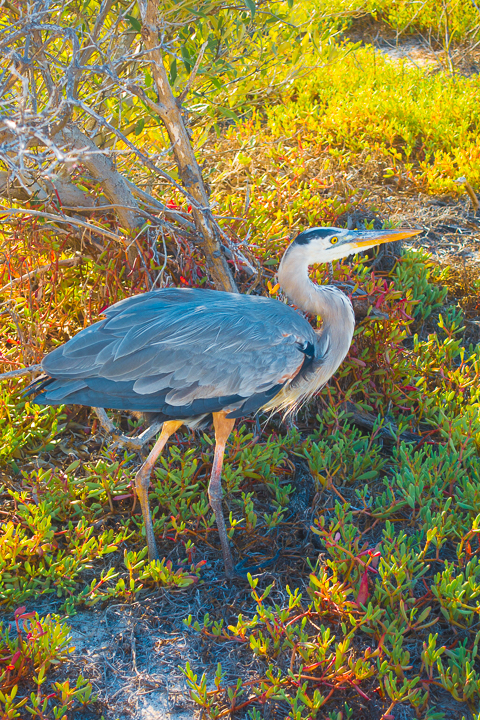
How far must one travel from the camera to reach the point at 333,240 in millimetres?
3488

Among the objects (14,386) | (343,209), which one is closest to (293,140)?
(343,209)

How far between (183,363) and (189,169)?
1575 millimetres

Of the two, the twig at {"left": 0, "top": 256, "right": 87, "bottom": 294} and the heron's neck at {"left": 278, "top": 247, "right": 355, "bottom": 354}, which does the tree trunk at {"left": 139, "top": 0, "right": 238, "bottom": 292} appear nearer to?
the heron's neck at {"left": 278, "top": 247, "right": 355, "bottom": 354}

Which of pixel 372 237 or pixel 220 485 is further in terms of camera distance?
pixel 372 237

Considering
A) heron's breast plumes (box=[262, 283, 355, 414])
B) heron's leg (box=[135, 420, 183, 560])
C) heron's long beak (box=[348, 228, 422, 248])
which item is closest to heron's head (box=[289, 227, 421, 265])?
heron's long beak (box=[348, 228, 422, 248])

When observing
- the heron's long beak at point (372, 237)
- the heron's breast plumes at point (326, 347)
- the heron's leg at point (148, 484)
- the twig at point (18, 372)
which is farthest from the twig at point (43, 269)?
the heron's long beak at point (372, 237)

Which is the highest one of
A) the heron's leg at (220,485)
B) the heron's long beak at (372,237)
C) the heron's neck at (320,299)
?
the heron's long beak at (372,237)

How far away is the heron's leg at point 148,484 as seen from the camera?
10.2 feet

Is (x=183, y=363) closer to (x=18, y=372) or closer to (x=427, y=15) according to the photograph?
(x=18, y=372)

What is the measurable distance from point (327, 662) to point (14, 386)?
2488mm

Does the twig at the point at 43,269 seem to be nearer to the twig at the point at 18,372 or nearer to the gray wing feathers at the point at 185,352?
the twig at the point at 18,372

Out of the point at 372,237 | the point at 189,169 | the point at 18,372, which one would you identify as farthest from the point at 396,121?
the point at 18,372

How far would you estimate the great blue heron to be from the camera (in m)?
3.09

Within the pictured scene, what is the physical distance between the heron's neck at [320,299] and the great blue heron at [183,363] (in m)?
0.17
